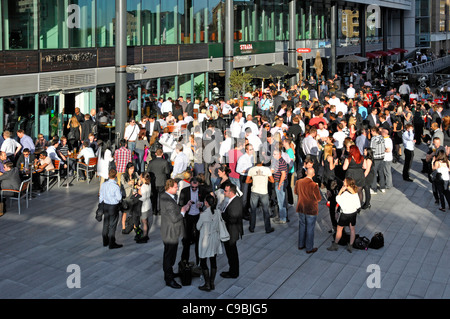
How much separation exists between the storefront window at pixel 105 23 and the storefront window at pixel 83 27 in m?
0.39

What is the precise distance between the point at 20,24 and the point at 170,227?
1205 cm

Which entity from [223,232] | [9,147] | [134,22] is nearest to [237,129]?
[9,147]

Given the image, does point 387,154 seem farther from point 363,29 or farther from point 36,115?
point 363,29

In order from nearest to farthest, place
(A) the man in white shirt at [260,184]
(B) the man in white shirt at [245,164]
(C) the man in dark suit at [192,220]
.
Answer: (C) the man in dark suit at [192,220] → (A) the man in white shirt at [260,184] → (B) the man in white shirt at [245,164]

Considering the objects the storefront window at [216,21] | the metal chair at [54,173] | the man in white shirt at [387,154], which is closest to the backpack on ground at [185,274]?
the metal chair at [54,173]

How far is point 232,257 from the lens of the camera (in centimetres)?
973

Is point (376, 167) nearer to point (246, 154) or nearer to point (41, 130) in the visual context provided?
point (246, 154)

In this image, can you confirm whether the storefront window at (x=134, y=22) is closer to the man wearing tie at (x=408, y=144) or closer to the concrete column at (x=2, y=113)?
the concrete column at (x=2, y=113)

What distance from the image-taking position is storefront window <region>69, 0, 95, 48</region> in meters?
20.8

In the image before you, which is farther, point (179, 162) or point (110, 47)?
point (110, 47)

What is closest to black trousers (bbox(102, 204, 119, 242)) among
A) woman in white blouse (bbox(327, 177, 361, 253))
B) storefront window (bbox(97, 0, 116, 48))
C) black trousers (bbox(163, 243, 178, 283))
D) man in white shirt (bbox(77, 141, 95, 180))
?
black trousers (bbox(163, 243, 178, 283))

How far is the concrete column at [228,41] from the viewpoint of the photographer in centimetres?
2908

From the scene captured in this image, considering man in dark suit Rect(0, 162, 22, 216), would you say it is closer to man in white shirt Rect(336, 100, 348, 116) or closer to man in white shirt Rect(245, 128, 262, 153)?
man in white shirt Rect(245, 128, 262, 153)

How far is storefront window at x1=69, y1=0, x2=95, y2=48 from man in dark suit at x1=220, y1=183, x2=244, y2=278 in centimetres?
1310
